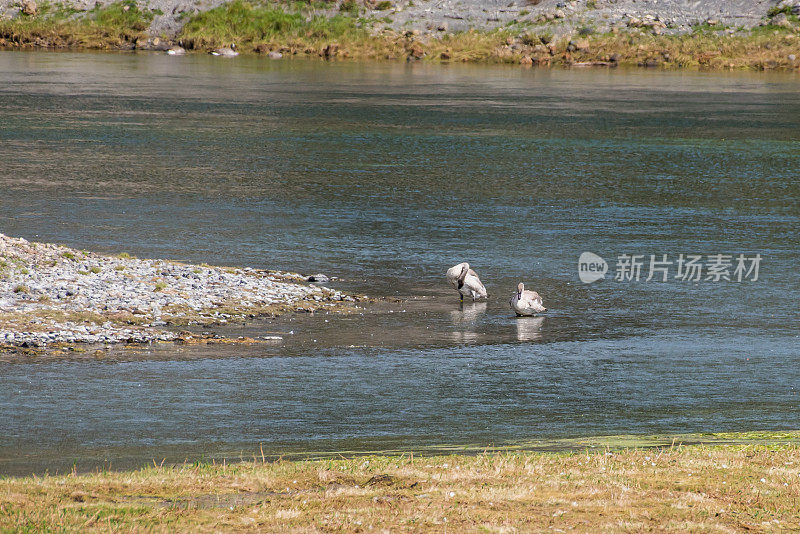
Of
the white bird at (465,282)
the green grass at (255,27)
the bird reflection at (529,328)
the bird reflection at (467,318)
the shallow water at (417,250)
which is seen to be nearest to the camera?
the shallow water at (417,250)

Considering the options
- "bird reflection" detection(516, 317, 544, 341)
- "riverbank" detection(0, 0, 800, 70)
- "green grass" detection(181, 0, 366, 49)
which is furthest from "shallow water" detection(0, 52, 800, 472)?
"green grass" detection(181, 0, 366, 49)

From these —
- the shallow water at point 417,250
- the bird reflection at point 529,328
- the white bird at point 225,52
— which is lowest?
the bird reflection at point 529,328

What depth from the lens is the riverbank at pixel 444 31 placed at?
398 ft

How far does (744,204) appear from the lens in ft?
133

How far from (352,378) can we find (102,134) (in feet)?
132

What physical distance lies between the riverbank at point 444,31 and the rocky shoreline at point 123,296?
9840 centimetres

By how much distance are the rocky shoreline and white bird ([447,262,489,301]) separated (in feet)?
7.19

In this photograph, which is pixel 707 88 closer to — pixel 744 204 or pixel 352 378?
pixel 744 204

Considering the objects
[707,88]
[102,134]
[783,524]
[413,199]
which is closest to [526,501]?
[783,524]

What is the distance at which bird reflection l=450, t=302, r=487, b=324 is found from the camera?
24.7 meters

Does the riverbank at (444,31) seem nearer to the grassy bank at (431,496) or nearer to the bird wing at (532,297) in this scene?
the bird wing at (532,297)

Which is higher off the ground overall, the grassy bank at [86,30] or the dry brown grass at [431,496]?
the grassy bank at [86,30]

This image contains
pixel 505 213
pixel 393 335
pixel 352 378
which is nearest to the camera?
pixel 352 378

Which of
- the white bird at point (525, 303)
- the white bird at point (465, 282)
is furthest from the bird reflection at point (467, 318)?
the white bird at point (525, 303)
